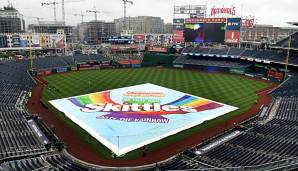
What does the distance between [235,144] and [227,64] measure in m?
53.8

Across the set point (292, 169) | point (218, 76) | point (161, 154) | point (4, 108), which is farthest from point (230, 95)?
point (4, 108)

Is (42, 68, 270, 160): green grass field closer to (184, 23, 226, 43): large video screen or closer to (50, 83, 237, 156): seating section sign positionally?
(50, 83, 237, 156): seating section sign

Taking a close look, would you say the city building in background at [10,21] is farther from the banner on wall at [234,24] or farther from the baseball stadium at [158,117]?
the banner on wall at [234,24]

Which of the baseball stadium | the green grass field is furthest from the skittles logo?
the green grass field

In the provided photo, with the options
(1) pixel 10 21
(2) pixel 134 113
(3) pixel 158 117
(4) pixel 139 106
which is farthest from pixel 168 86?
(1) pixel 10 21

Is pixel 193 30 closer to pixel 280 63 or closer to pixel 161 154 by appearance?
pixel 280 63

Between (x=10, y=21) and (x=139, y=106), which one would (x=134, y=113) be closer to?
(x=139, y=106)

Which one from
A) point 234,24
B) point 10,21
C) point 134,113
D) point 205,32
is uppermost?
point 10,21

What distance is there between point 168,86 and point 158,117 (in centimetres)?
2082

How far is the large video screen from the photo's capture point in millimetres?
76938

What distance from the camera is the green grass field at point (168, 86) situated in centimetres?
3052

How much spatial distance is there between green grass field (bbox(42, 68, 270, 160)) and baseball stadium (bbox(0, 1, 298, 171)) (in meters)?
0.20

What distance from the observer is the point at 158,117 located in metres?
35.2

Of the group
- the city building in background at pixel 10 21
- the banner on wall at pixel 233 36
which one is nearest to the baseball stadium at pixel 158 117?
the banner on wall at pixel 233 36
